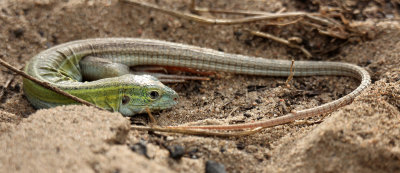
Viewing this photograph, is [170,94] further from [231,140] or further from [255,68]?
[255,68]

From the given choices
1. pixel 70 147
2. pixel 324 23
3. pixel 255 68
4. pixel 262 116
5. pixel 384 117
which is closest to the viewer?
pixel 70 147

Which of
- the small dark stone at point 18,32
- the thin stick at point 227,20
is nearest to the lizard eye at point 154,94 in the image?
the thin stick at point 227,20

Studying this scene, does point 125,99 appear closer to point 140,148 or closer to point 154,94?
point 154,94

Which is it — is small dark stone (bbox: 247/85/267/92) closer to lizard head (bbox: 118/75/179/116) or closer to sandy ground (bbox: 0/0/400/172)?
sandy ground (bbox: 0/0/400/172)

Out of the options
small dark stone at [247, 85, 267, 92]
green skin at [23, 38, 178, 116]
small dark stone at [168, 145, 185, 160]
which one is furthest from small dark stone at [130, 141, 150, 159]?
small dark stone at [247, 85, 267, 92]

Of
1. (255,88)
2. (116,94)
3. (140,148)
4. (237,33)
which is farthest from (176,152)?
(237,33)

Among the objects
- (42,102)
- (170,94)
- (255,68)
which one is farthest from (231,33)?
(42,102)
